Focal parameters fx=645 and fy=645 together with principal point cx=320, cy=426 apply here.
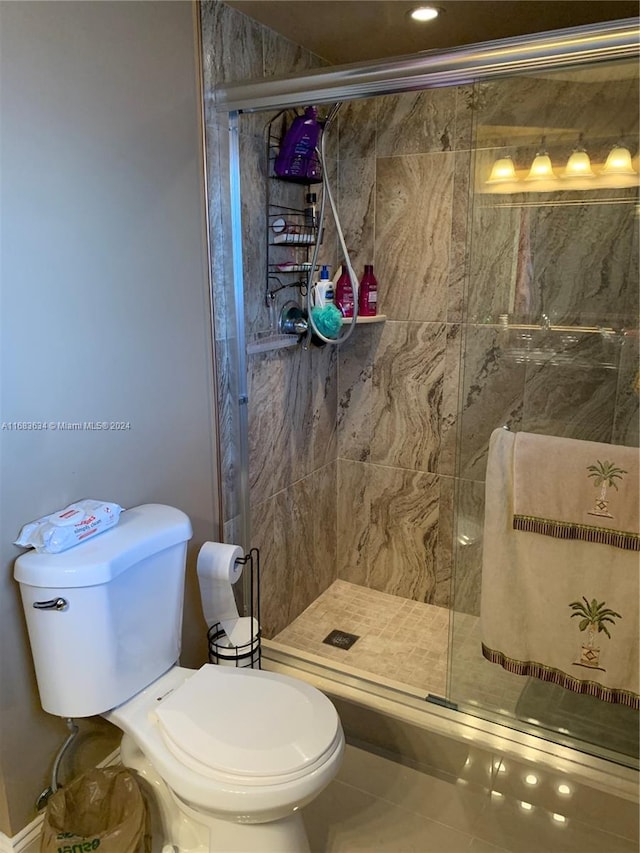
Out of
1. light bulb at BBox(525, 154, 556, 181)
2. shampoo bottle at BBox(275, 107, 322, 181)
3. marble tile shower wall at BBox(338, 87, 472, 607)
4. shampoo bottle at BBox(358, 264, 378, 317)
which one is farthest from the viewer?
shampoo bottle at BBox(358, 264, 378, 317)

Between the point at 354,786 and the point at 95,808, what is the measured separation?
0.73m

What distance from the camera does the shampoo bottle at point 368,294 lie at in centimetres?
257

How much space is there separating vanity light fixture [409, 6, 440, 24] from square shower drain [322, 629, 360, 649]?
6.97 ft

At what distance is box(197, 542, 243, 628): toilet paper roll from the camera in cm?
189

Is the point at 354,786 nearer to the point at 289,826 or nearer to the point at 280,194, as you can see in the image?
the point at 289,826

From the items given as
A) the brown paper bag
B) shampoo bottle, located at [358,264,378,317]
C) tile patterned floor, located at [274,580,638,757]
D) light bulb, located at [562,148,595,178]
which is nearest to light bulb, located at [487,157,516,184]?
light bulb, located at [562,148,595,178]

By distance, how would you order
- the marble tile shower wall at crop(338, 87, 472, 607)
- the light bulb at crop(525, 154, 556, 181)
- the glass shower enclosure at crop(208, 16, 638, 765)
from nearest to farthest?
the glass shower enclosure at crop(208, 16, 638, 765) → the light bulb at crop(525, 154, 556, 181) → the marble tile shower wall at crop(338, 87, 472, 607)

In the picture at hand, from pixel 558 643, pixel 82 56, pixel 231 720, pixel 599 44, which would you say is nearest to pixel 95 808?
pixel 231 720

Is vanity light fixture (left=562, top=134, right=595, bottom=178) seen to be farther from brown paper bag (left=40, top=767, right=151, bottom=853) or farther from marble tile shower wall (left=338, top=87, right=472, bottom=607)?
brown paper bag (left=40, top=767, right=151, bottom=853)

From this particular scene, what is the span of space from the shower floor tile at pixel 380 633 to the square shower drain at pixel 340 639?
0.02m

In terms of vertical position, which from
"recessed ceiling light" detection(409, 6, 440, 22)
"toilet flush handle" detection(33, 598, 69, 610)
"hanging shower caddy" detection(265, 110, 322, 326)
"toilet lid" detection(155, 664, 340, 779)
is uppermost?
"recessed ceiling light" detection(409, 6, 440, 22)

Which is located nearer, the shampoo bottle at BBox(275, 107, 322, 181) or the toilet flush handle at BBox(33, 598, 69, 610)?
the toilet flush handle at BBox(33, 598, 69, 610)

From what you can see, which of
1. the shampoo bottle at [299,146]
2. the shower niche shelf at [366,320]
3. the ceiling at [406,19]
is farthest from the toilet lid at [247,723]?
the ceiling at [406,19]

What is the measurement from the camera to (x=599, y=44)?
1367mm
